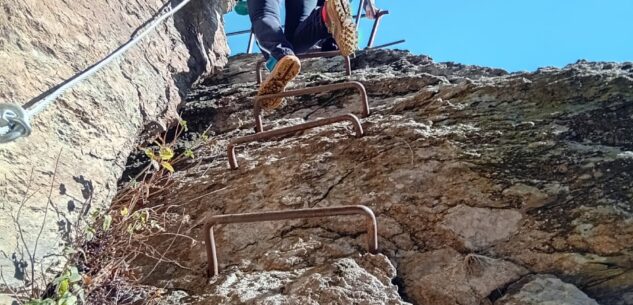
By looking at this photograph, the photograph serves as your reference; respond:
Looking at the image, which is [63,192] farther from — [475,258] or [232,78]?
[232,78]

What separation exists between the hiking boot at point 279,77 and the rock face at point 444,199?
12.6 inches

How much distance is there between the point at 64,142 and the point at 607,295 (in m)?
2.11

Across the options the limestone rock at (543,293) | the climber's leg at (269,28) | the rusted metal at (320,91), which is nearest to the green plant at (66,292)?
the limestone rock at (543,293)

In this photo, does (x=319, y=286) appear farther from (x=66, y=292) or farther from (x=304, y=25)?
(x=304, y=25)

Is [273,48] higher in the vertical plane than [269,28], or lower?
lower

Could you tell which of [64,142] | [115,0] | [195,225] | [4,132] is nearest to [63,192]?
[64,142]

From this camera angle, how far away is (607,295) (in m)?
1.67

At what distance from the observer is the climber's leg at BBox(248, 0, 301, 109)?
3.14m

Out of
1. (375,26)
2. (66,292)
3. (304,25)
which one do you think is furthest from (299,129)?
(375,26)

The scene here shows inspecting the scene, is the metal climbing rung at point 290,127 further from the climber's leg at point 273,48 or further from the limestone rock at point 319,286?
the limestone rock at point 319,286

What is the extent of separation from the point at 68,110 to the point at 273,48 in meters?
1.22

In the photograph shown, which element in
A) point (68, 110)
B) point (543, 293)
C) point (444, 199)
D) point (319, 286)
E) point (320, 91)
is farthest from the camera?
point (320, 91)

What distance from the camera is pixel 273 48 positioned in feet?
→ 11.3

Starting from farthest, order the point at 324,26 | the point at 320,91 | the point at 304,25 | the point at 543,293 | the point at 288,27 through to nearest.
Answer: the point at 288,27
the point at 304,25
the point at 324,26
the point at 320,91
the point at 543,293
